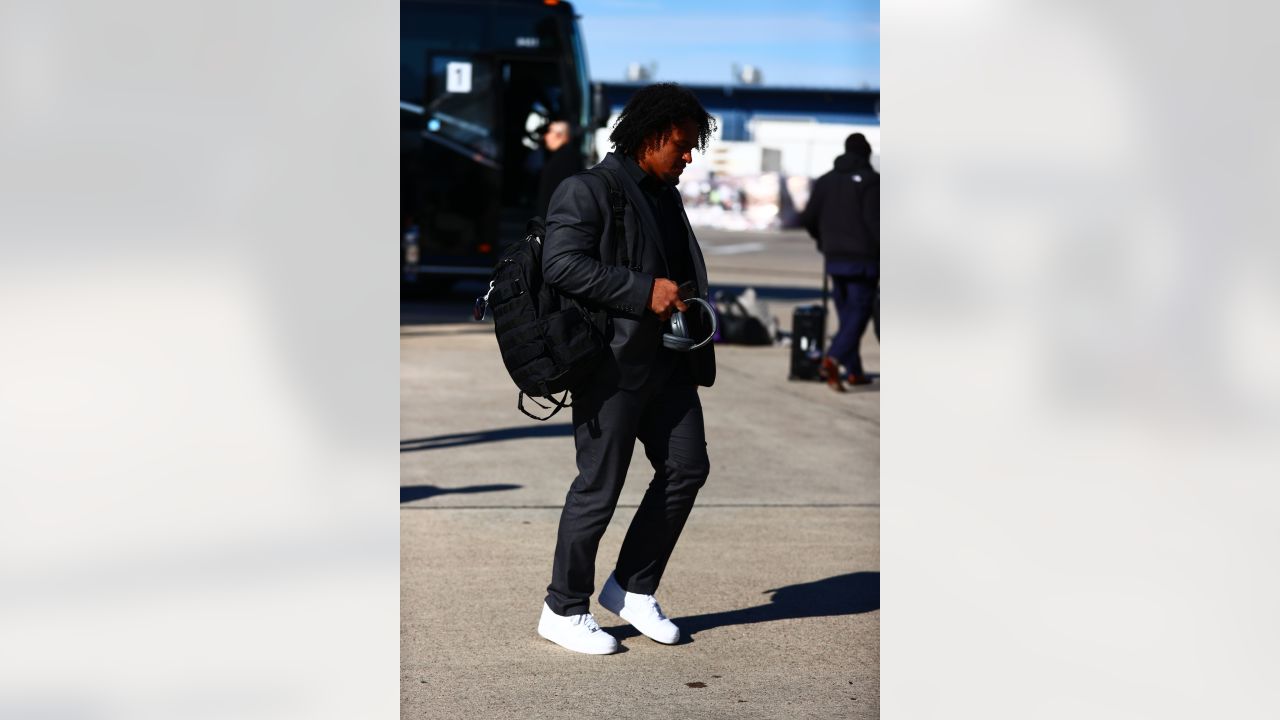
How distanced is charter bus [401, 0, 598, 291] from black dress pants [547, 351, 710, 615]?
46.9 ft

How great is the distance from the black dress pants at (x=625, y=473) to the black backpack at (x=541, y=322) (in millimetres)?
152

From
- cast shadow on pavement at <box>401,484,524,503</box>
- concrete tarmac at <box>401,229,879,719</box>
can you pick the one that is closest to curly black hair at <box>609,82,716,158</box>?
concrete tarmac at <box>401,229,879,719</box>

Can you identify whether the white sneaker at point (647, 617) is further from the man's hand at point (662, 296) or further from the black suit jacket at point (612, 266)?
the man's hand at point (662, 296)

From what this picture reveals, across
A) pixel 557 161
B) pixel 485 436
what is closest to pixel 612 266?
pixel 485 436

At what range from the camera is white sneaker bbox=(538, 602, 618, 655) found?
494 cm

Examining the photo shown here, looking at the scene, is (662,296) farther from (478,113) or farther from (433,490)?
(478,113)

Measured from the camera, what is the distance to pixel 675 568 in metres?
6.15

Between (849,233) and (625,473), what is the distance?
22.2 feet

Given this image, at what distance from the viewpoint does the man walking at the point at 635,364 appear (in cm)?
471

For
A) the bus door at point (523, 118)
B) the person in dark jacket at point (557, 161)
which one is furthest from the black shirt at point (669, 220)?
the bus door at point (523, 118)
